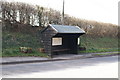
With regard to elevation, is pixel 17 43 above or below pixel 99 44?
above

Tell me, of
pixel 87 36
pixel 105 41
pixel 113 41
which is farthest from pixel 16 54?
pixel 113 41

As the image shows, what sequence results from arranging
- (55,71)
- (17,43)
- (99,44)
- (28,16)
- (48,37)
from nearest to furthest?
(55,71) → (48,37) → (17,43) → (28,16) → (99,44)

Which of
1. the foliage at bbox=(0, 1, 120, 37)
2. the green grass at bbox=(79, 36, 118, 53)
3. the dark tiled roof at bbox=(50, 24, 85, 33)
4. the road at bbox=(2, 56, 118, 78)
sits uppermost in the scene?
the foliage at bbox=(0, 1, 120, 37)

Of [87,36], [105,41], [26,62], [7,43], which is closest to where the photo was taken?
[26,62]

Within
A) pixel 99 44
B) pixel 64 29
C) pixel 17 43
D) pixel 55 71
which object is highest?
pixel 64 29

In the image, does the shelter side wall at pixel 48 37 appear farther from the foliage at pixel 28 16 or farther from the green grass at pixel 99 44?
the green grass at pixel 99 44

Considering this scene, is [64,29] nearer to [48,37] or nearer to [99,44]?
[48,37]

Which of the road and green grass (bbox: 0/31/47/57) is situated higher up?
green grass (bbox: 0/31/47/57)

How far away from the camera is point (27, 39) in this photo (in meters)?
19.0

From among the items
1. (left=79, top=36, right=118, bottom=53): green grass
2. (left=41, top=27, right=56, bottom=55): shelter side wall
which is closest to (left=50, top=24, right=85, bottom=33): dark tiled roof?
(left=41, top=27, right=56, bottom=55): shelter side wall

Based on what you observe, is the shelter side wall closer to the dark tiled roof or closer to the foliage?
the dark tiled roof

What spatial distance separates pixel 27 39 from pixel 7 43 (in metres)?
2.21

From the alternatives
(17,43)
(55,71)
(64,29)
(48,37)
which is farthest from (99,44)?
(55,71)

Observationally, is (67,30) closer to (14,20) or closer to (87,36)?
(14,20)
